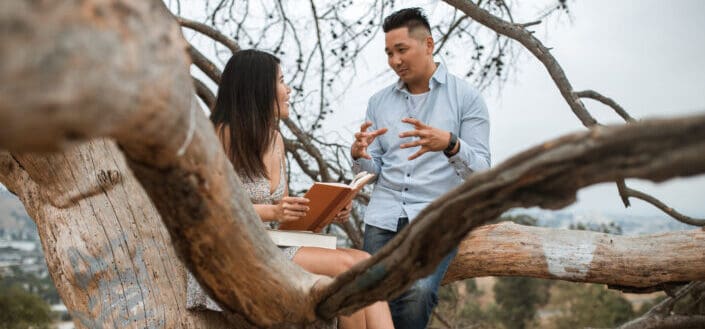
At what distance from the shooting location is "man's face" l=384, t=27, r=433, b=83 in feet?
10.4

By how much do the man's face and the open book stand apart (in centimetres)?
63

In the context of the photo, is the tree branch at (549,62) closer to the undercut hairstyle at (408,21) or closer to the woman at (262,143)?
the undercut hairstyle at (408,21)

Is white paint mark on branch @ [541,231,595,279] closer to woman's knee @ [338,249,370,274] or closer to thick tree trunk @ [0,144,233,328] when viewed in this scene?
woman's knee @ [338,249,370,274]

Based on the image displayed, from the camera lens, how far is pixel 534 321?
38.9 feet

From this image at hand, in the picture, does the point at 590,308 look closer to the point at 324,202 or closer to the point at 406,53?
the point at 406,53

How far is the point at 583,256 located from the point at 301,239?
4.65 ft

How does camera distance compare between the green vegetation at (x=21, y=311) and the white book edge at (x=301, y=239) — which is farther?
the green vegetation at (x=21, y=311)

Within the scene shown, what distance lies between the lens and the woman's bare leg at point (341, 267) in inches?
101

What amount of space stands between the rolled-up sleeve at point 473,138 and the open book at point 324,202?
1.20ft

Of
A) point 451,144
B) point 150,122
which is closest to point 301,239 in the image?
point 451,144

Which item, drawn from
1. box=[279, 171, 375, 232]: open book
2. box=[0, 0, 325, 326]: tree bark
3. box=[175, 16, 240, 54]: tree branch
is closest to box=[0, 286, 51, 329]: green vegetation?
box=[175, 16, 240, 54]: tree branch

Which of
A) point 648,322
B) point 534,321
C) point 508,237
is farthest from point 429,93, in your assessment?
point 534,321

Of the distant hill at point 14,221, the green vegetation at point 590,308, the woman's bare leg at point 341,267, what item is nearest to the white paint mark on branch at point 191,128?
the woman's bare leg at point 341,267

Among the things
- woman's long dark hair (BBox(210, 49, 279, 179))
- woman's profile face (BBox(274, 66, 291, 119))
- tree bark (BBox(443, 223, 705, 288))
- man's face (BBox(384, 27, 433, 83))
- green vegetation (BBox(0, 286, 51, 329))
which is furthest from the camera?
green vegetation (BBox(0, 286, 51, 329))
